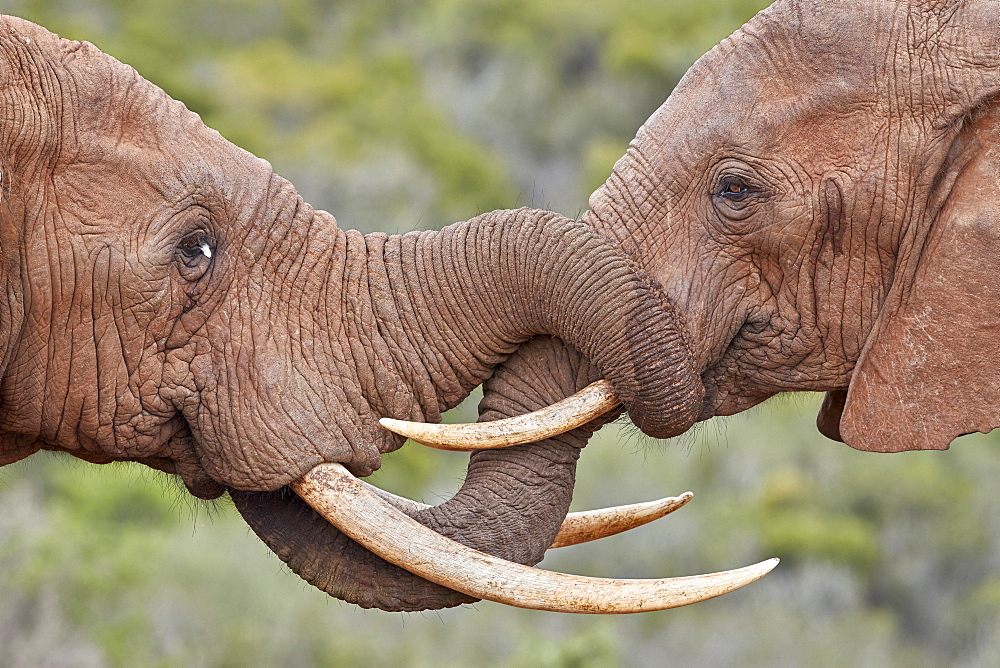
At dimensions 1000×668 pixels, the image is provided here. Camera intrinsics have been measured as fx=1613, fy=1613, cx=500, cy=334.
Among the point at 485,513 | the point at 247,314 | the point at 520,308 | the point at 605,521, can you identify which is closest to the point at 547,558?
the point at 605,521

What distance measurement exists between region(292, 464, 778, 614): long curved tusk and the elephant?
0.64 metres

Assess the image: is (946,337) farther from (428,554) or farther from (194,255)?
(194,255)

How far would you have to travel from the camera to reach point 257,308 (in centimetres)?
528

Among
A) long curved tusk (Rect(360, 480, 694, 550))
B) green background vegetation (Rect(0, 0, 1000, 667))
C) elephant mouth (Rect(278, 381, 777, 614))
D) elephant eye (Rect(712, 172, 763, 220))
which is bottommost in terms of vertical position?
green background vegetation (Rect(0, 0, 1000, 667))

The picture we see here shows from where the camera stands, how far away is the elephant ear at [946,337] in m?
5.27

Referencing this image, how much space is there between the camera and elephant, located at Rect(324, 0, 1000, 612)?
17.6ft

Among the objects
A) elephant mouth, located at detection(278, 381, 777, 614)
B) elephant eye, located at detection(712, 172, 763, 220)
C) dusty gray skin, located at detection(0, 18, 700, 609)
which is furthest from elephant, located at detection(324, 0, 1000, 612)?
elephant mouth, located at detection(278, 381, 777, 614)

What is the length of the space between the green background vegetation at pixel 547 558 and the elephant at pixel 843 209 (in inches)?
25.3

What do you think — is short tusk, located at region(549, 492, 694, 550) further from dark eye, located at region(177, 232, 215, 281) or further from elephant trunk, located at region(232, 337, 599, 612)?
dark eye, located at region(177, 232, 215, 281)

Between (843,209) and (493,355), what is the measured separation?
1.29 meters

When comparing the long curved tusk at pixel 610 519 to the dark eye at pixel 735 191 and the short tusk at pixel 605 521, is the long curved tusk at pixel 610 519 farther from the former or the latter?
the dark eye at pixel 735 191

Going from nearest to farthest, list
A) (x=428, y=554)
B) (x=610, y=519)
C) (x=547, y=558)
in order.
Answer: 1. (x=428, y=554)
2. (x=610, y=519)
3. (x=547, y=558)

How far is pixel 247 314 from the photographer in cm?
525

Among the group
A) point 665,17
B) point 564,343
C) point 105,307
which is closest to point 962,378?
point 564,343
